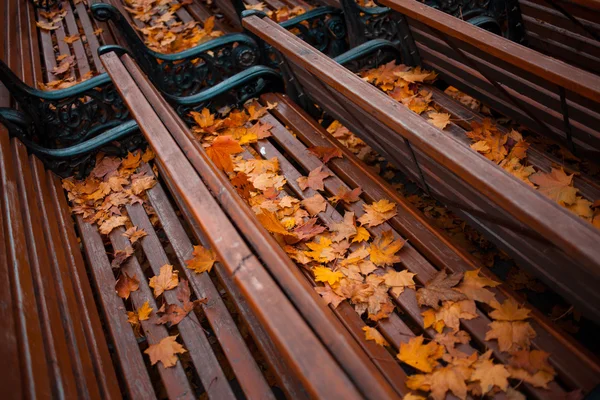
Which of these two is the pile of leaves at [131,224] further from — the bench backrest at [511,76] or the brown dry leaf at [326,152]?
the bench backrest at [511,76]

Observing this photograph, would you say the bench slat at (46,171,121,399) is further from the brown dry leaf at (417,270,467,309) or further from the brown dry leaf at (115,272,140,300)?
the brown dry leaf at (417,270,467,309)

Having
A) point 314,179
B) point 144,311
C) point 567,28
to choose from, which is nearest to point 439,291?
point 314,179

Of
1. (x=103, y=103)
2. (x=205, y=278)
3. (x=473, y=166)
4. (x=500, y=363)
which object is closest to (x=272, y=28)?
(x=103, y=103)

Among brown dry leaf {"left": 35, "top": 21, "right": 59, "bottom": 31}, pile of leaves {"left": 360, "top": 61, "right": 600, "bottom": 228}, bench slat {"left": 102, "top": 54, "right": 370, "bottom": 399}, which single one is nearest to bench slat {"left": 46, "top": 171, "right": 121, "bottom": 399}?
bench slat {"left": 102, "top": 54, "right": 370, "bottom": 399}

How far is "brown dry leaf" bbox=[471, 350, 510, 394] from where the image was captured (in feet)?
4.83

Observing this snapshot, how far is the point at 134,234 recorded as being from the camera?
230 cm

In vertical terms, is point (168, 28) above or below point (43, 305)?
below

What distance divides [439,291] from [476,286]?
0.43 ft

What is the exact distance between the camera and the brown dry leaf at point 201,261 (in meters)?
2.05

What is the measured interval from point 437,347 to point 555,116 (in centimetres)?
123

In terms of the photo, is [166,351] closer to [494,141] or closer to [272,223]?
[272,223]

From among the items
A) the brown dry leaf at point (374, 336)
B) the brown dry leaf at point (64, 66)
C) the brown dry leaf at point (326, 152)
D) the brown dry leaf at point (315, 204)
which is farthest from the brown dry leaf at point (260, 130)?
the brown dry leaf at point (64, 66)

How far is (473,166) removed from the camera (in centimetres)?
143

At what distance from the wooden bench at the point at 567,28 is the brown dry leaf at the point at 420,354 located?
1.72m
